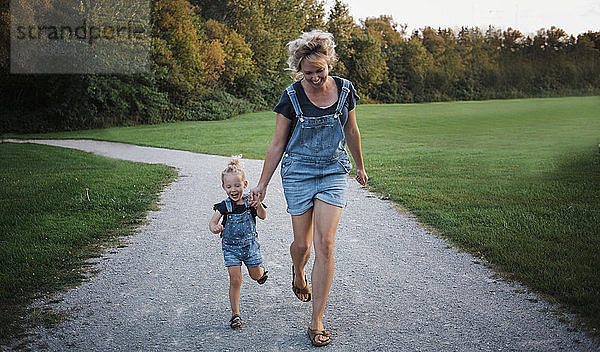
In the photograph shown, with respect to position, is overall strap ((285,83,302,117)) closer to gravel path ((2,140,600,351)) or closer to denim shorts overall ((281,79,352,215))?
denim shorts overall ((281,79,352,215))

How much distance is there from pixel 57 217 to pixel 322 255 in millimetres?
5466

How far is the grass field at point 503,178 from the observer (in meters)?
5.54

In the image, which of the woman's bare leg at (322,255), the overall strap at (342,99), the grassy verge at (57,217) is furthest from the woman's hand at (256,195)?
the grassy verge at (57,217)

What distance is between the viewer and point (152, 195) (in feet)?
32.5

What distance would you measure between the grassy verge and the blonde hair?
2.75 m

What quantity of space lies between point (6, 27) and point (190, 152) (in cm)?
1411

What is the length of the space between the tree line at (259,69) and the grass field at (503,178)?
9.50 ft

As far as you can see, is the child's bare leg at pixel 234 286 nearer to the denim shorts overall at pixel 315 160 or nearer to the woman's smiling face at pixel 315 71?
the denim shorts overall at pixel 315 160

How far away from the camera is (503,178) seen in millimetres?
11930

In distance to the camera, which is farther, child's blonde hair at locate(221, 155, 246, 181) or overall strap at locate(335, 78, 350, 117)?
child's blonde hair at locate(221, 155, 246, 181)

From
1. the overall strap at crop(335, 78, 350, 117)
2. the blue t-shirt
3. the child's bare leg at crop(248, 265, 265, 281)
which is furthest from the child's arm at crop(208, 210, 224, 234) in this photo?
the overall strap at crop(335, 78, 350, 117)

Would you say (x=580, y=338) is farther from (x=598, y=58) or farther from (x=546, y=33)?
(x=546, y=33)

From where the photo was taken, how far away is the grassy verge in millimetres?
5094

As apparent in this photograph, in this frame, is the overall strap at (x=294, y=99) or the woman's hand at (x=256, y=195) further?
the woman's hand at (x=256, y=195)
